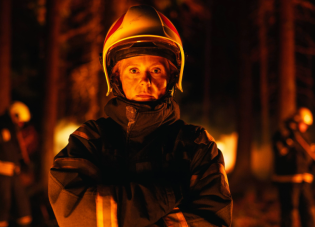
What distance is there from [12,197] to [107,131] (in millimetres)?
4542

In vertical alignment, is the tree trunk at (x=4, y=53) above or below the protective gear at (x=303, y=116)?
above

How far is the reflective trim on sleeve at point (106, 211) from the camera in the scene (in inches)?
62.1

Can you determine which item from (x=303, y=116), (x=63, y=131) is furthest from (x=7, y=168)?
(x=63, y=131)

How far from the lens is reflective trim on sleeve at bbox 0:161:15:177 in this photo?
5.49 m

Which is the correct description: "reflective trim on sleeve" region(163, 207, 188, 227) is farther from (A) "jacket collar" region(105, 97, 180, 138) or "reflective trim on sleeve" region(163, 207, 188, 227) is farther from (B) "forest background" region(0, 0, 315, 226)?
(B) "forest background" region(0, 0, 315, 226)

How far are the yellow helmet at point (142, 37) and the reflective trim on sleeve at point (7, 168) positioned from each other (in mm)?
4173

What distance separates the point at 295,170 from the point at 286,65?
2.98m

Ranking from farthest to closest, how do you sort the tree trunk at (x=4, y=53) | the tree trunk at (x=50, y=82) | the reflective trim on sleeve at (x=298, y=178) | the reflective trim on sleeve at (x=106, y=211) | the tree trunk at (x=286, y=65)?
the tree trunk at (x=50, y=82) < the tree trunk at (x=286, y=65) < the tree trunk at (x=4, y=53) < the reflective trim on sleeve at (x=298, y=178) < the reflective trim on sleeve at (x=106, y=211)

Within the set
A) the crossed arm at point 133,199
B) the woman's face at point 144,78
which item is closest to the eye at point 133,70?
the woman's face at point 144,78

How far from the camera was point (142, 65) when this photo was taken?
6.64 ft

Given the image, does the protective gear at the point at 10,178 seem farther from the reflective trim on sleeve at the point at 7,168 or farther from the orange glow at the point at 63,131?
the orange glow at the point at 63,131

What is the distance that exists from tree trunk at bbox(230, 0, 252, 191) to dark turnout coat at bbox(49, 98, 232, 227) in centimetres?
992

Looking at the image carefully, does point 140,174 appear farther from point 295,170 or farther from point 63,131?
point 63,131

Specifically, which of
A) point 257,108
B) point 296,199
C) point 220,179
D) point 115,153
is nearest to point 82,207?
point 115,153
